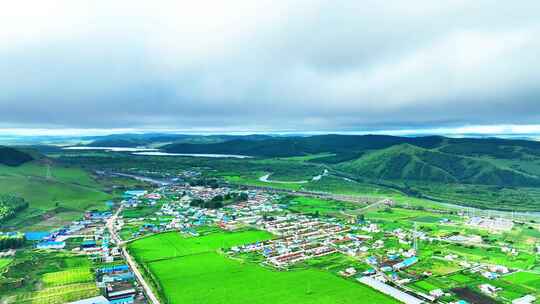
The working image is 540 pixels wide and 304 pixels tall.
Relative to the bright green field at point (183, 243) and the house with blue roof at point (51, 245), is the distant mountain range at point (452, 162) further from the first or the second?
the bright green field at point (183, 243)

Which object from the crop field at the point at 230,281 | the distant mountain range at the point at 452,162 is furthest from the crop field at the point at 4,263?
the distant mountain range at the point at 452,162

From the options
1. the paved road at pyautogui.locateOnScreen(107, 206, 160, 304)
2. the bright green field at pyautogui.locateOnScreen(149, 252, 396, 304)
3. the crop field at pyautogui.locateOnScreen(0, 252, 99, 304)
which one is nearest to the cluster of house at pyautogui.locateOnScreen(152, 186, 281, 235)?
the paved road at pyautogui.locateOnScreen(107, 206, 160, 304)

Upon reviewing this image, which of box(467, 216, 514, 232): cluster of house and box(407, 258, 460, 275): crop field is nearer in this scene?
box(407, 258, 460, 275): crop field

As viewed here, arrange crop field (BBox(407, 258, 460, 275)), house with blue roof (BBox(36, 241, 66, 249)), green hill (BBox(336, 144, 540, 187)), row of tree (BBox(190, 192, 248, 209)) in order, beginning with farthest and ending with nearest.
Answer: green hill (BBox(336, 144, 540, 187)), row of tree (BBox(190, 192, 248, 209)), house with blue roof (BBox(36, 241, 66, 249)), crop field (BBox(407, 258, 460, 275))

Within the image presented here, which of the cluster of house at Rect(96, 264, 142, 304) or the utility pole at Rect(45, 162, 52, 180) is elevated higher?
the utility pole at Rect(45, 162, 52, 180)

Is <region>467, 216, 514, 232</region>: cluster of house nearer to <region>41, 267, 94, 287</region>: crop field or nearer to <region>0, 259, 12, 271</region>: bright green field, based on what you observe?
<region>41, 267, 94, 287</region>: crop field

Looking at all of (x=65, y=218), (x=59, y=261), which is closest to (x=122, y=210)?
(x=65, y=218)

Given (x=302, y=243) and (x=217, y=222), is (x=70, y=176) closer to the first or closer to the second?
(x=217, y=222)

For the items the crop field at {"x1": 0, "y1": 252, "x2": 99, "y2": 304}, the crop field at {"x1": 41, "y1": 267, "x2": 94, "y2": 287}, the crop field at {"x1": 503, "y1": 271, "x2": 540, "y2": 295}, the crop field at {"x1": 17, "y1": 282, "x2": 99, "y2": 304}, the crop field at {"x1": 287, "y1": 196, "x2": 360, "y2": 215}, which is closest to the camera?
the crop field at {"x1": 17, "y1": 282, "x2": 99, "y2": 304}
